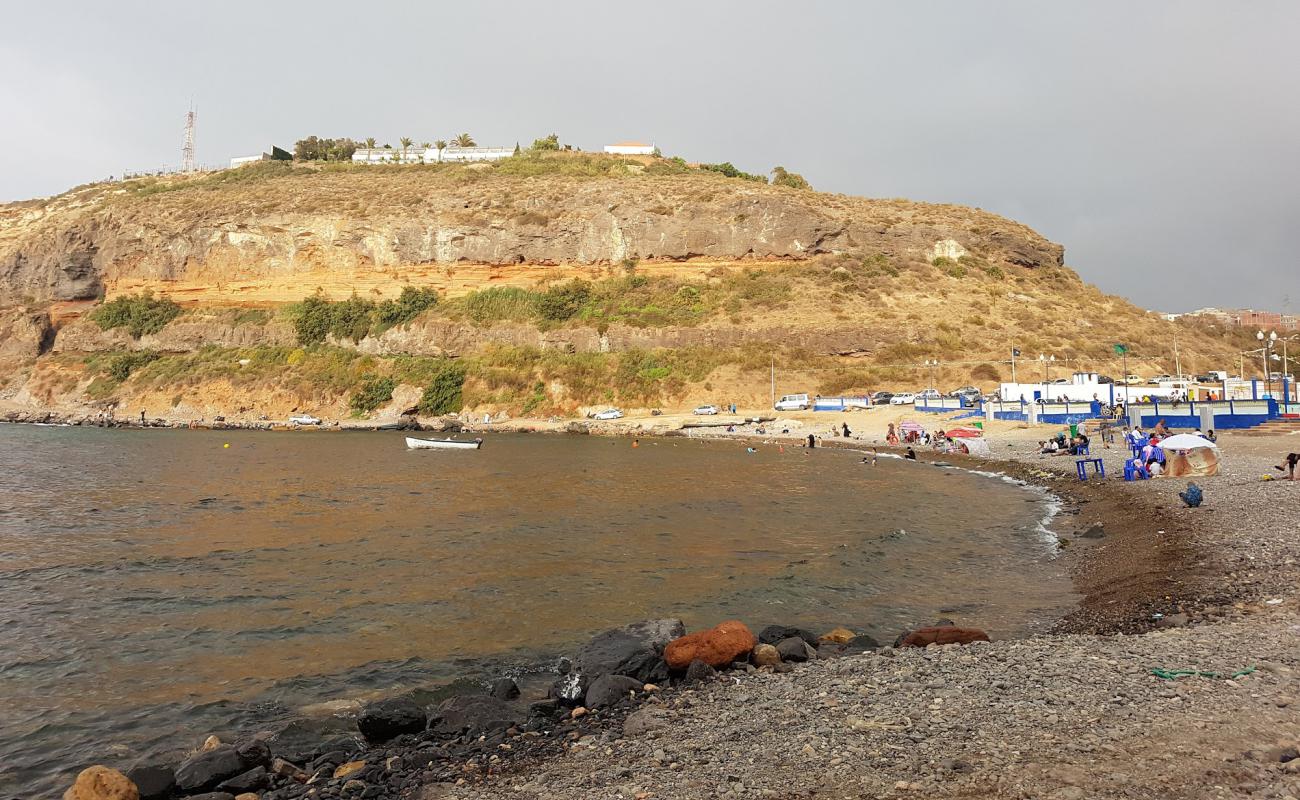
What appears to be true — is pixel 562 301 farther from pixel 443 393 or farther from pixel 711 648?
pixel 711 648

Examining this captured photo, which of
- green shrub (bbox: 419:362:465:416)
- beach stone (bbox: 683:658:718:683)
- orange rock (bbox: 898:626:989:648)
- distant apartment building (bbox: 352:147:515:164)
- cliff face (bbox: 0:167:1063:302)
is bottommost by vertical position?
beach stone (bbox: 683:658:718:683)

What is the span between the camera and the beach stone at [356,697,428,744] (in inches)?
306

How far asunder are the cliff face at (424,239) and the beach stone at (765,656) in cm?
7514

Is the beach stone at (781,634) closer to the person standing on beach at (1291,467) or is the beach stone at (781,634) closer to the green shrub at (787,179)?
the person standing on beach at (1291,467)

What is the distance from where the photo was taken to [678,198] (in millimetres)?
85438

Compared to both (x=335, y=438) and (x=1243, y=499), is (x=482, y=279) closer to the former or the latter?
(x=335, y=438)

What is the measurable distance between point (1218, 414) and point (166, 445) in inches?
2506

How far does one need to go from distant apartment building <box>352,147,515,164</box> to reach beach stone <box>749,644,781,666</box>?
117944 millimetres

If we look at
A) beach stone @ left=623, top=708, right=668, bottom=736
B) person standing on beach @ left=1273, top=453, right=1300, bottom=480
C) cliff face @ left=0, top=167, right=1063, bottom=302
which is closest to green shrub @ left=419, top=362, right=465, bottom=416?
cliff face @ left=0, top=167, right=1063, bottom=302

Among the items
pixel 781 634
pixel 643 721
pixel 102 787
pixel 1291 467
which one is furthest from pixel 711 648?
pixel 1291 467

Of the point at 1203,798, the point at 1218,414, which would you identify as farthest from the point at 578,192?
the point at 1203,798

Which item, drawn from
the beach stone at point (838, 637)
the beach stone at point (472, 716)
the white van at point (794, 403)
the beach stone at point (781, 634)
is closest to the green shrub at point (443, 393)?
the white van at point (794, 403)

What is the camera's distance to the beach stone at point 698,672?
8.88 m

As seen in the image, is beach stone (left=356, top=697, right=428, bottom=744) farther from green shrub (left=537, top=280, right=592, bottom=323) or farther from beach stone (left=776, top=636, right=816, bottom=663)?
green shrub (left=537, top=280, right=592, bottom=323)
